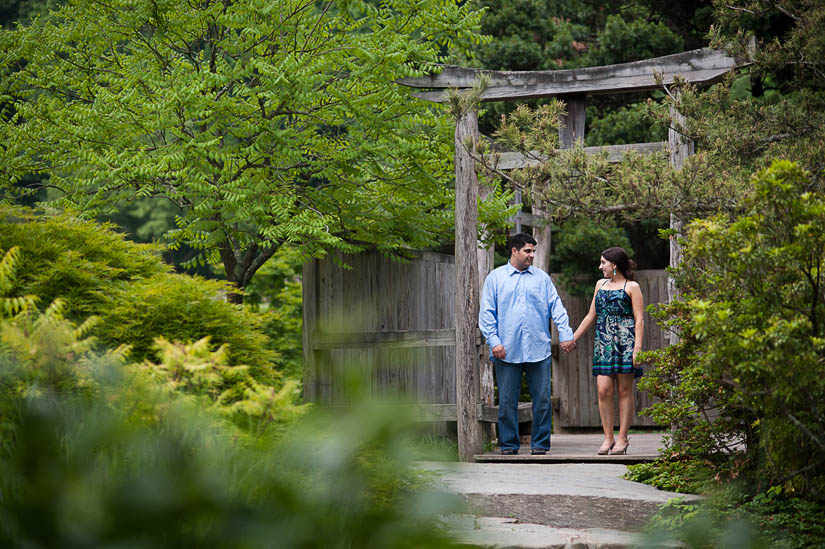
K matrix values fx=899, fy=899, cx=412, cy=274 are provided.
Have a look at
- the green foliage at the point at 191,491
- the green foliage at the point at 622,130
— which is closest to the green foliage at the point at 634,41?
the green foliage at the point at 622,130

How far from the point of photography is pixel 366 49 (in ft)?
25.1

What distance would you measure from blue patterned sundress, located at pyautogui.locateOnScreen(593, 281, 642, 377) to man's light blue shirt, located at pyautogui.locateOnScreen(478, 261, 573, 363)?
39 centimetres

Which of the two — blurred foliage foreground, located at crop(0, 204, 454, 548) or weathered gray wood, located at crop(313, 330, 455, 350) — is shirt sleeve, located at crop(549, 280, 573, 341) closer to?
weathered gray wood, located at crop(313, 330, 455, 350)

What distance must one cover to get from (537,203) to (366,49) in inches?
92.7

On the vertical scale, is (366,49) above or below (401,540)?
above

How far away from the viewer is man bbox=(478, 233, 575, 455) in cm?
722

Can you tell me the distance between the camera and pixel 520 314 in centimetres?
726

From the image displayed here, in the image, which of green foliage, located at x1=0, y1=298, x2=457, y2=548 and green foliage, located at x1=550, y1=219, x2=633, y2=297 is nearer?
green foliage, located at x1=0, y1=298, x2=457, y2=548

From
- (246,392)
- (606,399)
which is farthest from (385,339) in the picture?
(246,392)

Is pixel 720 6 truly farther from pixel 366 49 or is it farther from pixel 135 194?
pixel 135 194

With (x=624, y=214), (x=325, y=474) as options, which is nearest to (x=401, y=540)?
(x=325, y=474)

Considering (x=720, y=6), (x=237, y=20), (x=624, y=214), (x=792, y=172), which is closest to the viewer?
(x=792, y=172)

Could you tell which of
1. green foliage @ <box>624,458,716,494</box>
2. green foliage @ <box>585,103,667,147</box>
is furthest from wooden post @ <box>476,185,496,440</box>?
green foliage @ <box>624,458,716,494</box>

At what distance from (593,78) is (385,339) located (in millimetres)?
3308
